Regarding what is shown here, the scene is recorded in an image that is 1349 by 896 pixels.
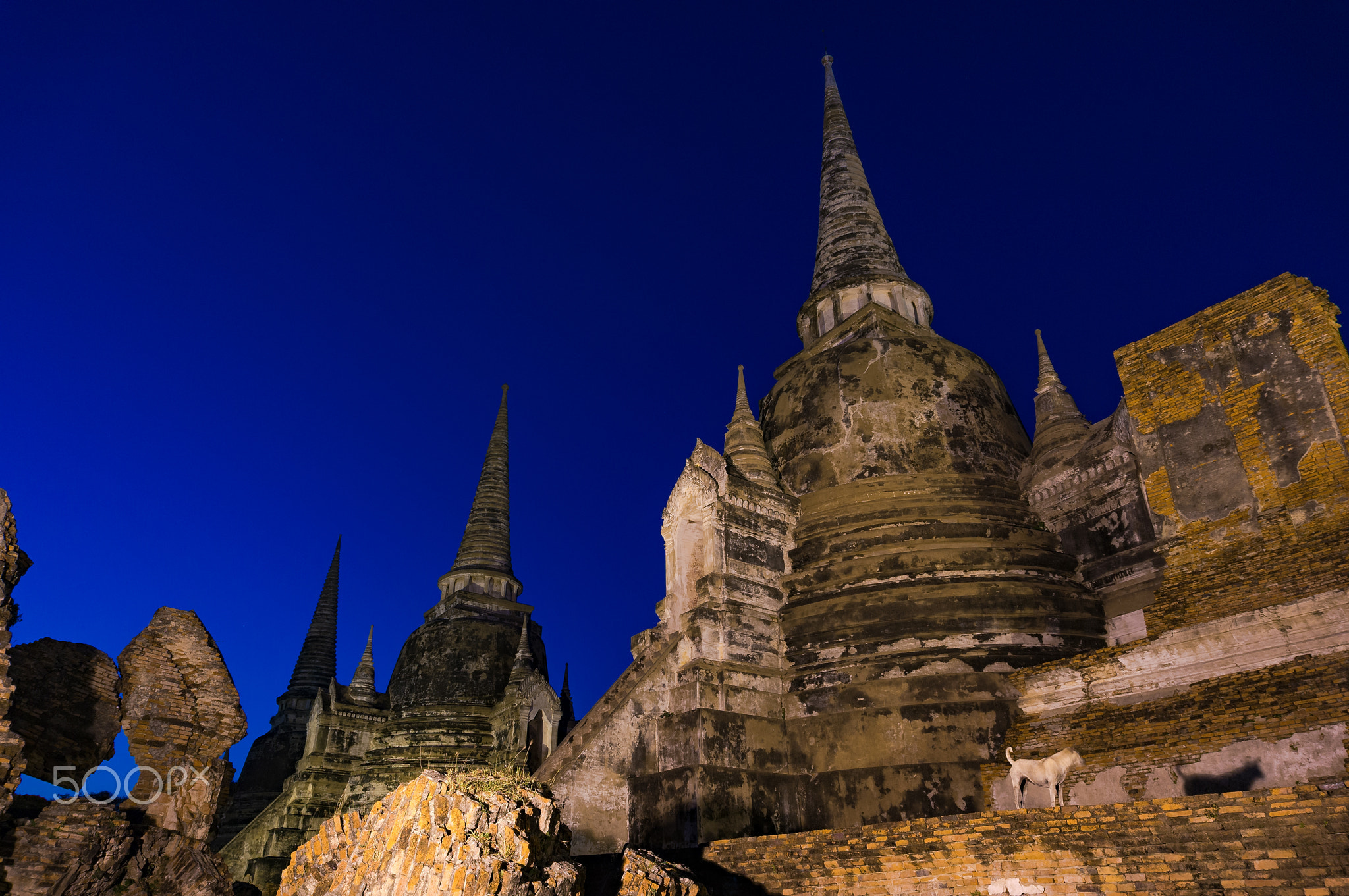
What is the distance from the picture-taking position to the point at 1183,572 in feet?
34.0

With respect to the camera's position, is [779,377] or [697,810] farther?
[779,377]

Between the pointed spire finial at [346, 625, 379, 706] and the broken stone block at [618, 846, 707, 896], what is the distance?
61.4ft

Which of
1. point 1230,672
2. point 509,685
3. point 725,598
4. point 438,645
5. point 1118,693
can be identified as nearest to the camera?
point 1230,672

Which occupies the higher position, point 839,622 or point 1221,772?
point 839,622

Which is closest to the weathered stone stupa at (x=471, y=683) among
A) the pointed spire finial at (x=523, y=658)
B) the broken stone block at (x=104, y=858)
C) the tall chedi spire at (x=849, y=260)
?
the pointed spire finial at (x=523, y=658)

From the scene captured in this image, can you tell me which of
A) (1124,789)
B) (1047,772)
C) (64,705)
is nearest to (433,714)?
(64,705)

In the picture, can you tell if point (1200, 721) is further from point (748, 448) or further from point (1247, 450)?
point (748, 448)

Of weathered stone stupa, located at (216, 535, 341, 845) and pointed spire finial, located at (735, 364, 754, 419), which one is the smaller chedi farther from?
pointed spire finial, located at (735, 364, 754, 419)

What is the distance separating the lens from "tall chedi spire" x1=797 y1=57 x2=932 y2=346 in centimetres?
1794

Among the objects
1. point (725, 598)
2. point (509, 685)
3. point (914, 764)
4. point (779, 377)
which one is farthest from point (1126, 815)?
point (509, 685)

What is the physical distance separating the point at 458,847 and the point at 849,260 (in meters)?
15.6

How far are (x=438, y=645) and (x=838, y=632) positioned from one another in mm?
15020

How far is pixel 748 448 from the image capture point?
14.8m

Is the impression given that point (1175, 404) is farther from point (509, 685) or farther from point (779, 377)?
point (509, 685)
